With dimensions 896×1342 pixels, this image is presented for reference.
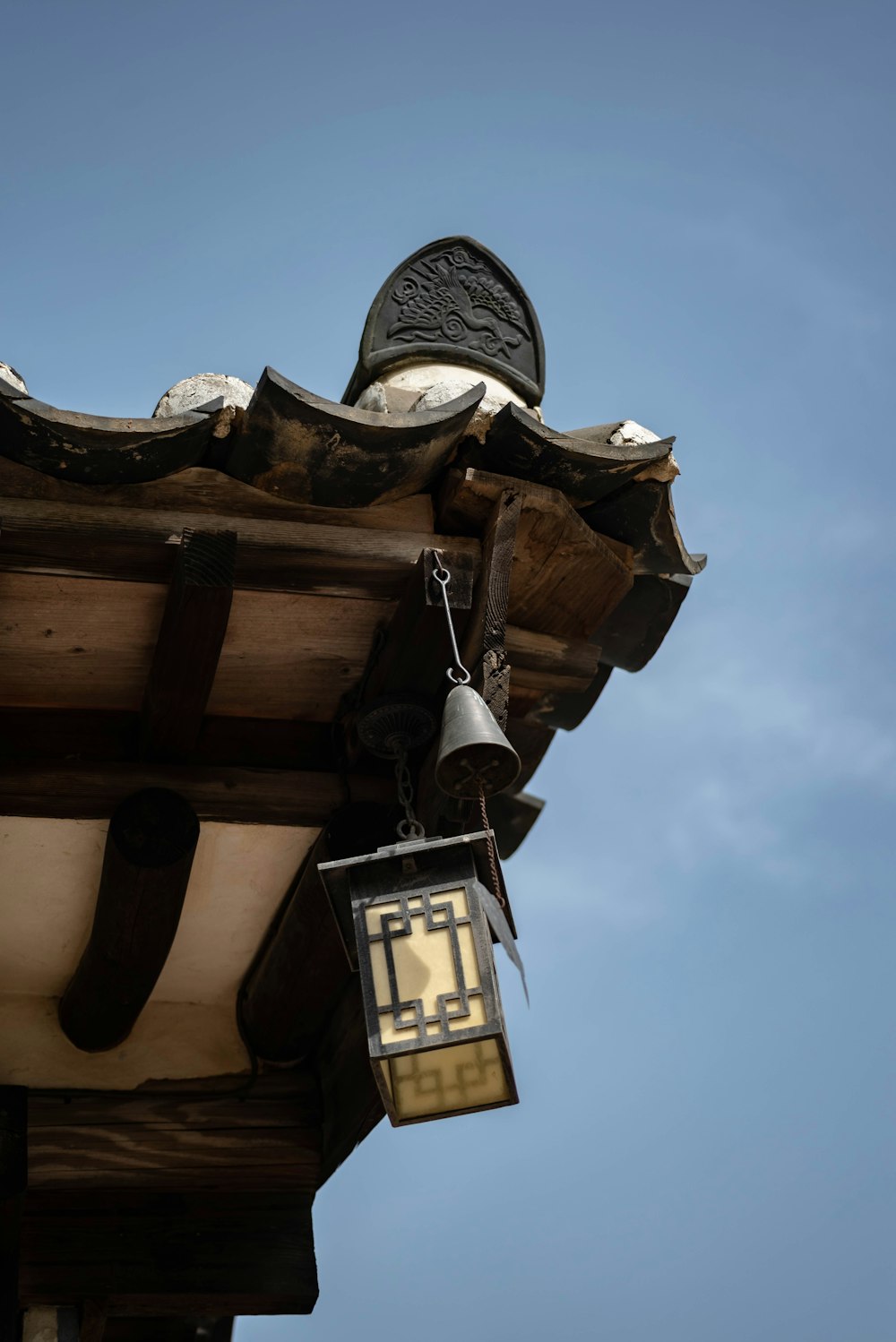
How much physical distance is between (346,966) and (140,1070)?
0.86 meters

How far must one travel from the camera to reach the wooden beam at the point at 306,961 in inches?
175

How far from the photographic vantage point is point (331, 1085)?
5086 mm

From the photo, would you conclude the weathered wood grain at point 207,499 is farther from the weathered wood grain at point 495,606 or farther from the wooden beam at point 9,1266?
the wooden beam at point 9,1266

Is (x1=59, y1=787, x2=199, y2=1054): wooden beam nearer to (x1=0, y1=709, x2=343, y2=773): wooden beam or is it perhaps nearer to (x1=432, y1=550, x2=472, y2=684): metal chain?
(x1=0, y1=709, x2=343, y2=773): wooden beam

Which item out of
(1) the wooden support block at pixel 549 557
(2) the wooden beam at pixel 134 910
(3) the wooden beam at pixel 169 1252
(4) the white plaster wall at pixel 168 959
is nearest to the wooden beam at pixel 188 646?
(2) the wooden beam at pixel 134 910

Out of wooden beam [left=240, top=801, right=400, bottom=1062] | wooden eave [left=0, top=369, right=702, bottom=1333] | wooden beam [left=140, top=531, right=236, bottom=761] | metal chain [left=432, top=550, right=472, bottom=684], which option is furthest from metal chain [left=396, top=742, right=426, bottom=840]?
wooden beam [left=140, top=531, right=236, bottom=761]

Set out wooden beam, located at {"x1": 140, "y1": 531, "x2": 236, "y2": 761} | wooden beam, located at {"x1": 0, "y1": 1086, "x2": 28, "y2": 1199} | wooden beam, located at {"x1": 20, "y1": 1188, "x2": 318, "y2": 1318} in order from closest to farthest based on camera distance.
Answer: wooden beam, located at {"x1": 140, "y1": 531, "x2": 236, "y2": 761} < wooden beam, located at {"x1": 0, "y1": 1086, "x2": 28, "y2": 1199} < wooden beam, located at {"x1": 20, "y1": 1188, "x2": 318, "y2": 1318}

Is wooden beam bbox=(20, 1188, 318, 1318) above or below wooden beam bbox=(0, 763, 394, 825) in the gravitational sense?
below

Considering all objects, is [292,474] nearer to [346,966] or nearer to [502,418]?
[502,418]

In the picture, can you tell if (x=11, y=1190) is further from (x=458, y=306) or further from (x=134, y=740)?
(x=458, y=306)

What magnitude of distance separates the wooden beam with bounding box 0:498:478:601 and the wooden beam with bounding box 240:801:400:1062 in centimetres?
74

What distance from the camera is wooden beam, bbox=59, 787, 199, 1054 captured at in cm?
438

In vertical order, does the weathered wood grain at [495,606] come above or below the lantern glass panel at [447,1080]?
above

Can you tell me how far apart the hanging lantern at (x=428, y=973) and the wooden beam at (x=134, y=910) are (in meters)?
0.89
